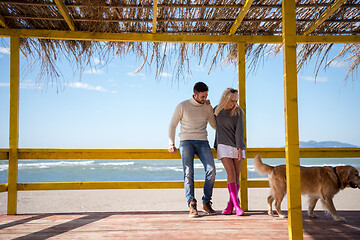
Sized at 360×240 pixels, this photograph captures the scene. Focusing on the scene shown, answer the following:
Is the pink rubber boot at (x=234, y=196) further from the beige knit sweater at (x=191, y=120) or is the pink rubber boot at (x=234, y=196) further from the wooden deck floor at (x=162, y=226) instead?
the beige knit sweater at (x=191, y=120)

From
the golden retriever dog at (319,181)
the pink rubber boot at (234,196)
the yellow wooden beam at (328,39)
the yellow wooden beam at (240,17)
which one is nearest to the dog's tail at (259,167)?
the golden retriever dog at (319,181)

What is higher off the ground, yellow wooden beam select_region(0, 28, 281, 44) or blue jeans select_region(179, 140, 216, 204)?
yellow wooden beam select_region(0, 28, 281, 44)

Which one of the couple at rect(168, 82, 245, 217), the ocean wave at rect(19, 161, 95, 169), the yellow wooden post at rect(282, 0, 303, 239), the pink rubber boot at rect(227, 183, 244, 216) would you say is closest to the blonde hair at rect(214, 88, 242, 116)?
the couple at rect(168, 82, 245, 217)

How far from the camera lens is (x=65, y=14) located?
14.4 feet

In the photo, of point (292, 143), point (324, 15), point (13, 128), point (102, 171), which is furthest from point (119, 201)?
point (292, 143)

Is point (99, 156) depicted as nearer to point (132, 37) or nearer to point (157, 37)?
point (132, 37)

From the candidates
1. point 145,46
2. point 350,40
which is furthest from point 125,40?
point 350,40

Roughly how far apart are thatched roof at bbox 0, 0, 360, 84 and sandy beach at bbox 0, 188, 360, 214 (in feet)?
30.6

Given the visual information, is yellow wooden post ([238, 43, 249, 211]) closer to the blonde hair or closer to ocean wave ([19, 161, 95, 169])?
the blonde hair

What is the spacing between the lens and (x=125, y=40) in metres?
5.05

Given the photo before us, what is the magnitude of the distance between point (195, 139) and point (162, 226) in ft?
4.01

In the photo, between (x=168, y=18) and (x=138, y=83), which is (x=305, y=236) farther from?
(x=138, y=83)

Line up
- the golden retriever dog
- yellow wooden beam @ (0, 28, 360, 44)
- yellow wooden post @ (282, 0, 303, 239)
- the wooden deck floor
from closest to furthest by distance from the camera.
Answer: yellow wooden post @ (282, 0, 303, 239), the wooden deck floor, the golden retriever dog, yellow wooden beam @ (0, 28, 360, 44)

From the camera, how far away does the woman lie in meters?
4.56
